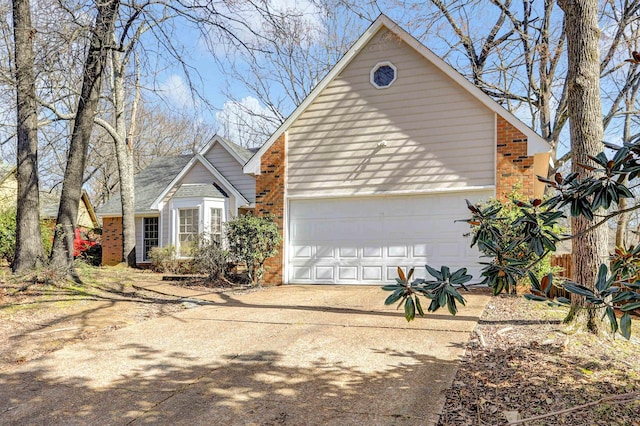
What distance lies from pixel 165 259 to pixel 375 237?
820cm

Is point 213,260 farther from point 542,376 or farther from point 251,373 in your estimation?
point 542,376

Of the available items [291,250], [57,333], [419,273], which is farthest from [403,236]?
[57,333]

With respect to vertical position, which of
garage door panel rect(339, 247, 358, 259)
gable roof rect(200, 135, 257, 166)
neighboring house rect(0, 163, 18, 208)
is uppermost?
gable roof rect(200, 135, 257, 166)

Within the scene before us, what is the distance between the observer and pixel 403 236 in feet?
34.1

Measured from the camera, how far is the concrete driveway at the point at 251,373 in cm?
362

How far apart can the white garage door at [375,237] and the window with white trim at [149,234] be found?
8719mm

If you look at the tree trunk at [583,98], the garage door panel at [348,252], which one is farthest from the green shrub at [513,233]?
the garage door panel at [348,252]

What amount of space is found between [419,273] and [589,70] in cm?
572

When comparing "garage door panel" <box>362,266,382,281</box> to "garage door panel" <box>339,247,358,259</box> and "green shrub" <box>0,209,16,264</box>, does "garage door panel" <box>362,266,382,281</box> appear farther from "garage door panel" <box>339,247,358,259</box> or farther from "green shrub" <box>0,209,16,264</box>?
"green shrub" <box>0,209,16,264</box>


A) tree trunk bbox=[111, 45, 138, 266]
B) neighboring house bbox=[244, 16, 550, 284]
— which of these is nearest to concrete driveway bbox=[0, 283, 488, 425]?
neighboring house bbox=[244, 16, 550, 284]

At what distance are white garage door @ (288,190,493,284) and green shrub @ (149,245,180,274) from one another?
580 centimetres

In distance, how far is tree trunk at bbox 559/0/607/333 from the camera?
5.39 metres

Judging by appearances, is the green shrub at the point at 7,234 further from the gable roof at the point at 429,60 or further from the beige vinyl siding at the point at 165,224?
the gable roof at the point at 429,60

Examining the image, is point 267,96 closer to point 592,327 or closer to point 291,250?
point 291,250
